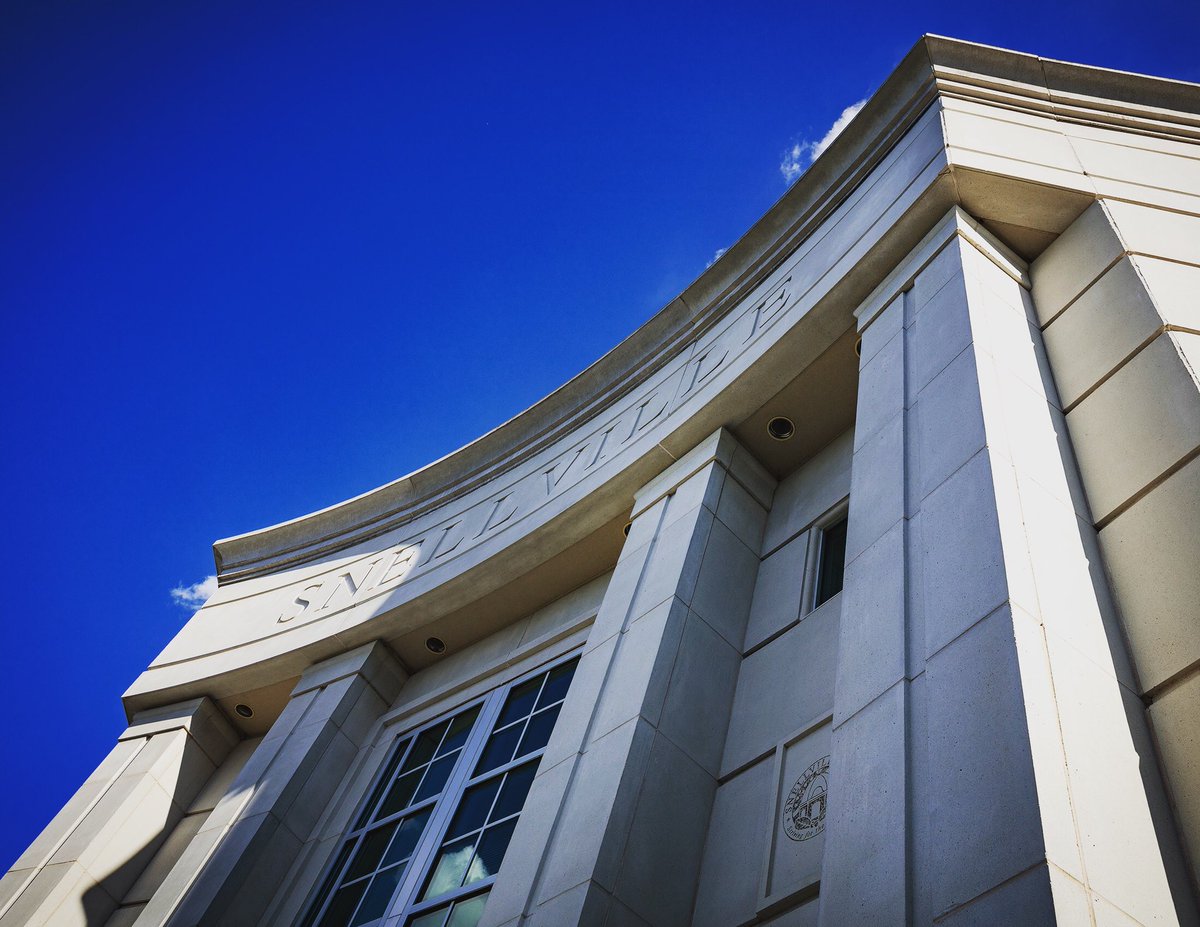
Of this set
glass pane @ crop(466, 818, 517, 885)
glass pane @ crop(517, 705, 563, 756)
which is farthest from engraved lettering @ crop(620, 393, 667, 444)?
glass pane @ crop(466, 818, 517, 885)

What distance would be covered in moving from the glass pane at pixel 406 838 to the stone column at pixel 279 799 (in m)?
1.58

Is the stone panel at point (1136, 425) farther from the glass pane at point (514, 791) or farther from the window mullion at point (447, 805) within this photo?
the window mullion at point (447, 805)

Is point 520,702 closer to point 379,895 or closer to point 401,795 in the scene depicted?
point 401,795

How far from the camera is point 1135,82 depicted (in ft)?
35.6

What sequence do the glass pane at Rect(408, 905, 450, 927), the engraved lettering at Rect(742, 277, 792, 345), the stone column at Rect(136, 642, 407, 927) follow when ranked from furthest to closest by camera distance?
the engraved lettering at Rect(742, 277, 792, 345), the stone column at Rect(136, 642, 407, 927), the glass pane at Rect(408, 905, 450, 927)

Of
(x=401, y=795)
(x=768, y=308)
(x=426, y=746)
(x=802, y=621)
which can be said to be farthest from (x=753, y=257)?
(x=401, y=795)

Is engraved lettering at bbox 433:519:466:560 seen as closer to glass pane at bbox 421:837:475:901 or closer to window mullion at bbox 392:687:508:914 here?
window mullion at bbox 392:687:508:914

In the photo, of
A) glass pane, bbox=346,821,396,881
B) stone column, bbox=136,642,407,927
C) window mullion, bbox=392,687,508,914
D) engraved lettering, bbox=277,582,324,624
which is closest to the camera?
window mullion, bbox=392,687,508,914

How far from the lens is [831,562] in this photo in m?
9.09

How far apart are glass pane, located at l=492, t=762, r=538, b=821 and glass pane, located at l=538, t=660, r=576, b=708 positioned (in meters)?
1.01

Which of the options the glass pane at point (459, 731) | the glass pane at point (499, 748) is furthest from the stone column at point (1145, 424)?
the glass pane at point (459, 731)

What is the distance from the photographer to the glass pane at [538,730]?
396 inches

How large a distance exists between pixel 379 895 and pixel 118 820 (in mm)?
5118

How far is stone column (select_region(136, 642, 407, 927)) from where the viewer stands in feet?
34.6
